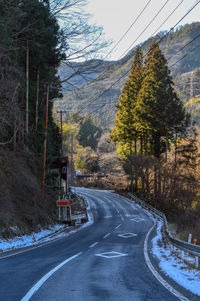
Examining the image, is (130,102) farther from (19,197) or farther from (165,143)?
(19,197)

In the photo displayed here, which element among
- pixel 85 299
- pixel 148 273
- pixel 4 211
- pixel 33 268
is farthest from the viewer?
pixel 4 211

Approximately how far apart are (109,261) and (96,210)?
104 ft

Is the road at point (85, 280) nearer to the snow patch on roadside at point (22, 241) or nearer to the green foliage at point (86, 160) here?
the snow patch on roadside at point (22, 241)

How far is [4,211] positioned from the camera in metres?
19.0

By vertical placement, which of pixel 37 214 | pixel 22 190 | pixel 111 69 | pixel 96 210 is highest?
pixel 111 69

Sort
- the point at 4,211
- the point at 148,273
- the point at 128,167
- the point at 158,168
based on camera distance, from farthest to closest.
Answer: the point at 128,167 → the point at 158,168 → the point at 4,211 → the point at 148,273

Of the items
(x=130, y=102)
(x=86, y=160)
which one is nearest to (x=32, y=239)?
(x=130, y=102)

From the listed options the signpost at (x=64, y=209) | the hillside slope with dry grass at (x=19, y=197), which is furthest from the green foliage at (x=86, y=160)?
the hillside slope with dry grass at (x=19, y=197)

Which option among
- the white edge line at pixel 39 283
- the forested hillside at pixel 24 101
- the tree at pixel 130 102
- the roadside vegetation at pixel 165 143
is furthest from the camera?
the tree at pixel 130 102

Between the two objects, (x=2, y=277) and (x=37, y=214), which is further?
(x=37, y=214)

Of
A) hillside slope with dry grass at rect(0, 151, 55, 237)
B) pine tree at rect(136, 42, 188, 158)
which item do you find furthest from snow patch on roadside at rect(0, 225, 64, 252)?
pine tree at rect(136, 42, 188, 158)

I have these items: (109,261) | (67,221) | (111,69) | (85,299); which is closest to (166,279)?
(85,299)

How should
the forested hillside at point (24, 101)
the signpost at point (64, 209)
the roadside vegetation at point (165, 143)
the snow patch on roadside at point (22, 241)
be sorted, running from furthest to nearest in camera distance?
the roadside vegetation at point (165, 143)
the signpost at point (64, 209)
the forested hillside at point (24, 101)
the snow patch on roadside at point (22, 241)

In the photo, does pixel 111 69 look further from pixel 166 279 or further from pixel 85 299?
pixel 85 299
